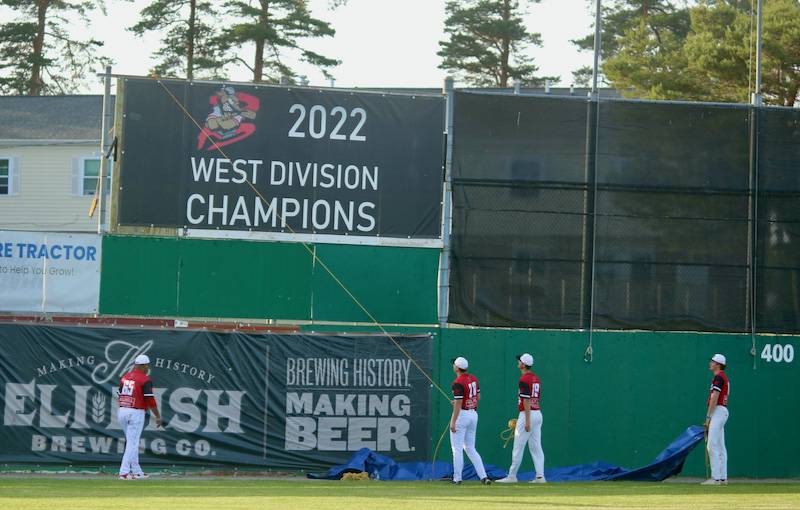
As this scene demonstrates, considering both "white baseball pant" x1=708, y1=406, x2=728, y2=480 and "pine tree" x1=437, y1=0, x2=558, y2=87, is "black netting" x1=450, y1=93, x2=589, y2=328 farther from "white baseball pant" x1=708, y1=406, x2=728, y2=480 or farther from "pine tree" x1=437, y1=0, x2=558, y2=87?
"pine tree" x1=437, y1=0, x2=558, y2=87

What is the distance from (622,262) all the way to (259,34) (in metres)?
28.2

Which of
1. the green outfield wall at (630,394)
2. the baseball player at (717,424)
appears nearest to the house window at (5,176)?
the green outfield wall at (630,394)

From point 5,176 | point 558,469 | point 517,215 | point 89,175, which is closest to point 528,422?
point 558,469

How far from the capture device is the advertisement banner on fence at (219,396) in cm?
1831

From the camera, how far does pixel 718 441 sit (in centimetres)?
1808

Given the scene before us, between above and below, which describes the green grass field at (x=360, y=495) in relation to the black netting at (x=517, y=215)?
below

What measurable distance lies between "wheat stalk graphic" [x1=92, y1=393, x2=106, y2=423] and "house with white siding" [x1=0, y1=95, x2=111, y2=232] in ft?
64.3

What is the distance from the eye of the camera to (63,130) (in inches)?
1526

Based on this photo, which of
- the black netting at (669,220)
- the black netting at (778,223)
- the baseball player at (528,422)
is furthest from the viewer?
the black netting at (778,223)

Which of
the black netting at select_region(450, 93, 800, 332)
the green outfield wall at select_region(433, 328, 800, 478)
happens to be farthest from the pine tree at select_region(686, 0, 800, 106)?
the green outfield wall at select_region(433, 328, 800, 478)

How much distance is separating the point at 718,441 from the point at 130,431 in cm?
857

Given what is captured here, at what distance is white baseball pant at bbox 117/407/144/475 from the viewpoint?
1731 cm

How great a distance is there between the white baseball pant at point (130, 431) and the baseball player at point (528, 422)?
539cm

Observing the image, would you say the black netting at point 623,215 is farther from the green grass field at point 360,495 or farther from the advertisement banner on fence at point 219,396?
the green grass field at point 360,495
